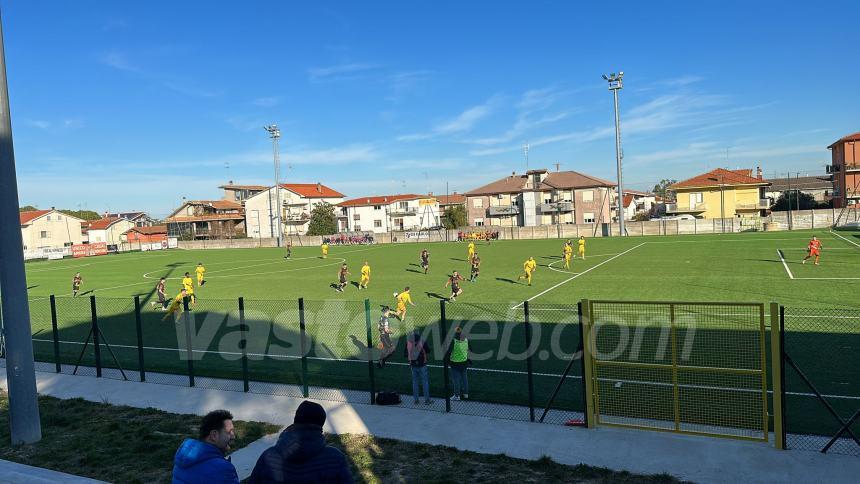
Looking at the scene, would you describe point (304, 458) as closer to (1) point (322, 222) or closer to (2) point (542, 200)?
(2) point (542, 200)

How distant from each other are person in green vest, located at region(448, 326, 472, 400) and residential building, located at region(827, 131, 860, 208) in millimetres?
81803

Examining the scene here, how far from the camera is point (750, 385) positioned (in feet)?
35.2

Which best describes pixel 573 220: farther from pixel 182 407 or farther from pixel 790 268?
pixel 182 407

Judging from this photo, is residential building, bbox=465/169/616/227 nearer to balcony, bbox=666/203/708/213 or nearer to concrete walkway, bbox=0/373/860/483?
balcony, bbox=666/203/708/213

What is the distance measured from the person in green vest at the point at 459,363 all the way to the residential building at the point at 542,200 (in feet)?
252

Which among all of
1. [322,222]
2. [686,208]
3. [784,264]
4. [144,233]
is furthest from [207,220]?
[784,264]

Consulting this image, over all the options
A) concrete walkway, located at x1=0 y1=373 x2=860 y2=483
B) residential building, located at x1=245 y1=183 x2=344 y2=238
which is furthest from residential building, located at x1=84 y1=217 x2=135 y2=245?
concrete walkway, located at x1=0 y1=373 x2=860 y2=483

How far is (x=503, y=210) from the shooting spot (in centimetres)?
9069

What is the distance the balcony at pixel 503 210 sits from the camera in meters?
90.3

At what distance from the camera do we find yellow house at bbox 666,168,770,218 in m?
76.4

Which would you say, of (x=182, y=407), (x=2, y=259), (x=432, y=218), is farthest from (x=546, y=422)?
(x=432, y=218)

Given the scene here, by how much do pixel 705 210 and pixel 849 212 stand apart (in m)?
20.5

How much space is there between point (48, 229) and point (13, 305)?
4055 inches

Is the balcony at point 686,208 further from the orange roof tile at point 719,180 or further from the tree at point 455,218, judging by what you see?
the tree at point 455,218
